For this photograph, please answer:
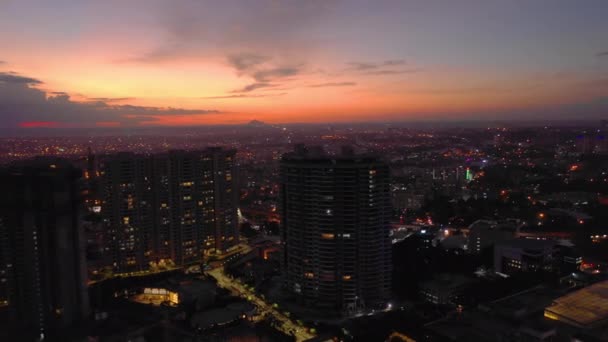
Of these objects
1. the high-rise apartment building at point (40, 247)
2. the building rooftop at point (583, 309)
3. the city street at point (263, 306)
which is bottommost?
the city street at point (263, 306)

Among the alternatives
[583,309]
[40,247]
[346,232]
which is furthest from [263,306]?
[583,309]

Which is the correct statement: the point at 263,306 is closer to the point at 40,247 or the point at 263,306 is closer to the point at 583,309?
the point at 40,247

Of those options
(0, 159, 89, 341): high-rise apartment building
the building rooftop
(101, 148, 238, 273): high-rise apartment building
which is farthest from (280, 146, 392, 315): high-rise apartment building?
(101, 148, 238, 273): high-rise apartment building

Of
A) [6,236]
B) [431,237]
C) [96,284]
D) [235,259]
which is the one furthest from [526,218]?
[6,236]

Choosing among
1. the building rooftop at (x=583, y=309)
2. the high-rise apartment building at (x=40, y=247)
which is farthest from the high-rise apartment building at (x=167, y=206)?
the building rooftop at (x=583, y=309)

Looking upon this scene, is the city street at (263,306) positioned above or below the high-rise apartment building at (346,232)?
below

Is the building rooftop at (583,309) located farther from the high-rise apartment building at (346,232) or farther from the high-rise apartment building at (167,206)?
the high-rise apartment building at (167,206)

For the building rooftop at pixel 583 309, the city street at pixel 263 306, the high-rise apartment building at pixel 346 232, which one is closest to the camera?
the building rooftop at pixel 583 309
